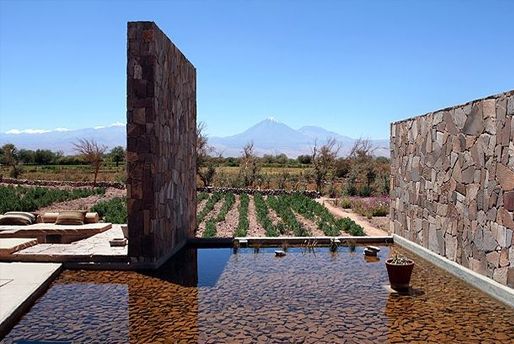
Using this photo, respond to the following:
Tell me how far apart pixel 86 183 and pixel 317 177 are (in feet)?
37.9

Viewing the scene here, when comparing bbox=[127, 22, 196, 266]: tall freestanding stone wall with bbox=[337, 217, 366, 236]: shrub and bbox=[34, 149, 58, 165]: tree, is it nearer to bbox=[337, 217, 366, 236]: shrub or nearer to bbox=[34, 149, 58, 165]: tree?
bbox=[337, 217, 366, 236]: shrub

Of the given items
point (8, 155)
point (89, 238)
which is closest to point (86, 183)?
point (8, 155)

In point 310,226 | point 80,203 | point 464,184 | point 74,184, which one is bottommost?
point 310,226

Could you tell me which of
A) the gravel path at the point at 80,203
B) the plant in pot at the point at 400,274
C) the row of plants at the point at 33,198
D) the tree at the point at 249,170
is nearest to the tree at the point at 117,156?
the tree at the point at 249,170

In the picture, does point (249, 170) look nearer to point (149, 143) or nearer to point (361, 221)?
point (361, 221)

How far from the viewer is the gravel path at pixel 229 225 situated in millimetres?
12062

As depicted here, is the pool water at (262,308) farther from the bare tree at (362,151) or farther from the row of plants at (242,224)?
the bare tree at (362,151)

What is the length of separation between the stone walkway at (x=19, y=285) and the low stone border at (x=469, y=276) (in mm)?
5941

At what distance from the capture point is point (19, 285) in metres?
6.83

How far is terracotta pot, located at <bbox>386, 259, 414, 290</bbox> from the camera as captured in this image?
7008mm

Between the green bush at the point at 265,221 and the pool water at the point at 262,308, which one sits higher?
the green bush at the point at 265,221

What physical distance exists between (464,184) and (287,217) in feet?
22.0

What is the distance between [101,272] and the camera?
8.12 m

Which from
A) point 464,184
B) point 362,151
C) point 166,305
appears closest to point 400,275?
point 464,184
